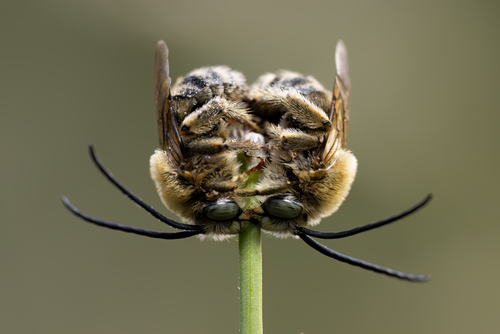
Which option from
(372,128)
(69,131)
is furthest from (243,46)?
(69,131)

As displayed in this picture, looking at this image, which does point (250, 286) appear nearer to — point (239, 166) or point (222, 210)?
point (222, 210)

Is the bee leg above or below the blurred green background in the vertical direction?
below

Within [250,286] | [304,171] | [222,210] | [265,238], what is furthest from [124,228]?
[265,238]

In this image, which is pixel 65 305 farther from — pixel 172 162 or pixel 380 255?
pixel 172 162

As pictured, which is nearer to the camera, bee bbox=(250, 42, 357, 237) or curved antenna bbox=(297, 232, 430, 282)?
curved antenna bbox=(297, 232, 430, 282)

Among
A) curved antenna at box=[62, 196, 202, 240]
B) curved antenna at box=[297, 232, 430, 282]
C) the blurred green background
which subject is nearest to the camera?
curved antenna at box=[297, 232, 430, 282]

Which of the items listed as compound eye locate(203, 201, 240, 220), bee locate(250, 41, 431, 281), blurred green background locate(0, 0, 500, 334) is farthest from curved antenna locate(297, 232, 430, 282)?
blurred green background locate(0, 0, 500, 334)

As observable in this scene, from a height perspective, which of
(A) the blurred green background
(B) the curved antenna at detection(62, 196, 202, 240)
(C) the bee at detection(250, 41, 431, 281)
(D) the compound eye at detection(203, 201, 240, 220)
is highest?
(A) the blurred green background

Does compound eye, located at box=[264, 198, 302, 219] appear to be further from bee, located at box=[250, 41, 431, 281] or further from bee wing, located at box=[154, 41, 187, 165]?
bee wing, located at box=[154, 41, 187, 165]
